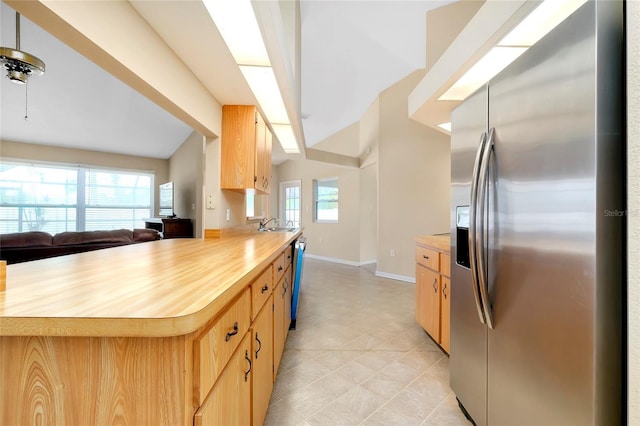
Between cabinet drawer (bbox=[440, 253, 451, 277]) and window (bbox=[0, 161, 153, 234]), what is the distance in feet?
25.4

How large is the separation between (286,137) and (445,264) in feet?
7.88

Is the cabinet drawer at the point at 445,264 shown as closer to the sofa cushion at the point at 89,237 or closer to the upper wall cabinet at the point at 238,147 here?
the upper wall cabinet at the point at 238,147

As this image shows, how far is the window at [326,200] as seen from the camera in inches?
253

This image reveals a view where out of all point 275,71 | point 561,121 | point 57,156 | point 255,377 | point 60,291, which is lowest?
point 255,377

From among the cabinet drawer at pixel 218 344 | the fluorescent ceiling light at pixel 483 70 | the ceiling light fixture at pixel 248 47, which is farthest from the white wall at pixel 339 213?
the cabinet drawer at pixel 218 344

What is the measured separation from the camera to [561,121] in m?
0.88

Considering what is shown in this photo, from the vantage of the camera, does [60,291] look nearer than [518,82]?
Yes

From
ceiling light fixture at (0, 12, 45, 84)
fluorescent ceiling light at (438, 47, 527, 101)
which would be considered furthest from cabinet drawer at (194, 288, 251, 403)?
ceiling light fixture at (0, 12, 45, 84)

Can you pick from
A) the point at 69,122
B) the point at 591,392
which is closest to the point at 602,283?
the point at 591,392

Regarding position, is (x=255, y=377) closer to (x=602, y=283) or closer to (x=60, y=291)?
(x=60, y=291)

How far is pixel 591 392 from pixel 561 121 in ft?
2.74

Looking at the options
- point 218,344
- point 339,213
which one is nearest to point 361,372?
point 218,344
